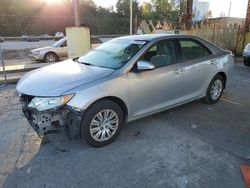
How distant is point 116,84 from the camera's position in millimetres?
3691

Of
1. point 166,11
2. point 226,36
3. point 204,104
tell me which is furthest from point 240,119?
point 166,11

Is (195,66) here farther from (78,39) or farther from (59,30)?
(59,30)

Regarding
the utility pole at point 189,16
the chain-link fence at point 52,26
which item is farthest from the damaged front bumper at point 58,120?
the chain-link fence at point 52,26

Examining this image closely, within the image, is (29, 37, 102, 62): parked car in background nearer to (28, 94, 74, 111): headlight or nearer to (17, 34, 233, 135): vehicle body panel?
(17, 34, 233, 135): vehicle body panel

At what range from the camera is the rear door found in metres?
4.73

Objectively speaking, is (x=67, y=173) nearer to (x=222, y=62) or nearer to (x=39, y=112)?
(x=39, y=112)

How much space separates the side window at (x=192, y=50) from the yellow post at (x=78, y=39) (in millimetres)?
3424

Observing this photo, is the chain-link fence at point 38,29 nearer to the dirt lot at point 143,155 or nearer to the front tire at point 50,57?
the front tire at point 50,57

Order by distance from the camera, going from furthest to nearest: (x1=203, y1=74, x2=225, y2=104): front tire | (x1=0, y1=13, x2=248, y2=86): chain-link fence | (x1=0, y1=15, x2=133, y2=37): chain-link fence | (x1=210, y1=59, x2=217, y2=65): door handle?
(x1=0, y1=15, x2=133, y2=37): chain-link fence → (x1=0, y1=13, x2=248, y2=86): chain-link fence → (x1=203, y1=74, x2=225, y2=104): front tire → (x1=210, y1=59, x2=217, y2=65): door handle

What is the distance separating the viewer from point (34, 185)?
2932 millimetres

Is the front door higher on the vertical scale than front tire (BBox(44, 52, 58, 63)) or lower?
higher

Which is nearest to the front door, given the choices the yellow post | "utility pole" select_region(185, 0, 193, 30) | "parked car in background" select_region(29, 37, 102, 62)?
the yellow post

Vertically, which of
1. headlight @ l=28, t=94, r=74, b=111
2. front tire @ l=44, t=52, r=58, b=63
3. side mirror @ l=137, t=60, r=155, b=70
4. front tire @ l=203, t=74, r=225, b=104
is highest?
side mirror @ l=137, t=60, r=155, b=70

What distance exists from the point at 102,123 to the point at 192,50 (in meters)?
2.50
